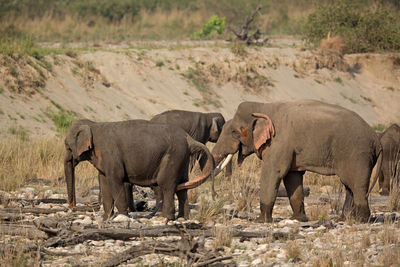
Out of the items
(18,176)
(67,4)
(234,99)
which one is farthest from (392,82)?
(18,176)

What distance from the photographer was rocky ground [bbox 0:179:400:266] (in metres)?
8.87

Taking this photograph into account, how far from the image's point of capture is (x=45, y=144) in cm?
1920

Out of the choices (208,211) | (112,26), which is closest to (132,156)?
(208,211)

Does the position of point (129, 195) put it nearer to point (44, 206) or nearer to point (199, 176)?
point (199, 176)

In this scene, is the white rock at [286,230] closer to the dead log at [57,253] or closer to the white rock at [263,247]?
the white rock at [263,247]

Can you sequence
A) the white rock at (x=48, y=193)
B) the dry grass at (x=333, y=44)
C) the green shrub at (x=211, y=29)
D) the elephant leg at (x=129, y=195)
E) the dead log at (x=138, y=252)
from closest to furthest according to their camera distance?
the dead log at (x=138, y=252), the elephant leg at (x=129, y=195), the white rock at (x=48, y=193), the dry grass at (x=333, y=44), the green shrub at (x=211, y=29)

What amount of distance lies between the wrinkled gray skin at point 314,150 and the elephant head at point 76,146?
2755 mm

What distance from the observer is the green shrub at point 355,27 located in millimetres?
42781

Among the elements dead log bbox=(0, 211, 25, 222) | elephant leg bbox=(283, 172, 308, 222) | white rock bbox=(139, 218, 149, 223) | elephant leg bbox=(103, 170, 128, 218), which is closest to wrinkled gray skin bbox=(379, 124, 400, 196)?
elephant leg bbox=(283, 172, 308, 222)

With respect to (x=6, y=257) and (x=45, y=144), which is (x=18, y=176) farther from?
(x=6, y=257)

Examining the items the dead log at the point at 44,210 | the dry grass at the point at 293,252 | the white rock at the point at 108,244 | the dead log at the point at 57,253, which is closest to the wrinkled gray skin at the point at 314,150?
the dry grass at the point at 293,252

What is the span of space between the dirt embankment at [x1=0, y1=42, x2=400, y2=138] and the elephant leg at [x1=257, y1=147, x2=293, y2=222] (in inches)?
505

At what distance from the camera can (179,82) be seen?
3316 centimetres

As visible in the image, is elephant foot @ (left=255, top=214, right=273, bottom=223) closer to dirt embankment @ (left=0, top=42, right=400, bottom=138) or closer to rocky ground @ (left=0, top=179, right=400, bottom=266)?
rocky ground @ (left=0, top=179, right=400, bottom=266)
